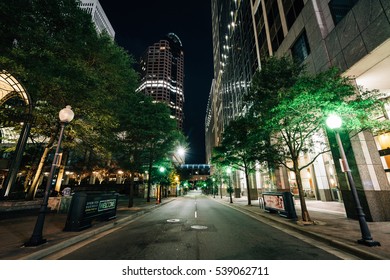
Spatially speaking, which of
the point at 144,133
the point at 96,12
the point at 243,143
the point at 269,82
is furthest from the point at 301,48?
the point at 96,12

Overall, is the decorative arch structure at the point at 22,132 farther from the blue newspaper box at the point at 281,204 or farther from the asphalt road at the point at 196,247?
the blue newspaper box at the point at 281,204

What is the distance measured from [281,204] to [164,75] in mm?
169327

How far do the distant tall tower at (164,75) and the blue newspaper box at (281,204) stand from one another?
470ft

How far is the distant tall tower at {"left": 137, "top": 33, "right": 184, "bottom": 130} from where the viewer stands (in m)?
158

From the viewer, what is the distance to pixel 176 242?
19.5ft

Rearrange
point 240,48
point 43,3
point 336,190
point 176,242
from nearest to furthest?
point 176,242 < point 43,3 < point 336,190 < point 240,48

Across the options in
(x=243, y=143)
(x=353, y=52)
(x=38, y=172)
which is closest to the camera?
(x=353, y=52)

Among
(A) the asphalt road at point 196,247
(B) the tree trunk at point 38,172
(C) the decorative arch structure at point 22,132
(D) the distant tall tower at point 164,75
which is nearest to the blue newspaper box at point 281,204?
(A) the asphalt road at point 196,247

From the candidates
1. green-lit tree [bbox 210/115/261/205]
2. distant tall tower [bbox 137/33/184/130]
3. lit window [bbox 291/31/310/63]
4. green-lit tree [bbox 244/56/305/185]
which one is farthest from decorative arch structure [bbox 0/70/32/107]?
distant tall tower [bbox 137/33/184/130]

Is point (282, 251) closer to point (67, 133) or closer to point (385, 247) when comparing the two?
point (385, 247)

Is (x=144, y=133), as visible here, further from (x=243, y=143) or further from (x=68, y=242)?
(x=68, y=242)

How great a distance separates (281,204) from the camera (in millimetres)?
10812

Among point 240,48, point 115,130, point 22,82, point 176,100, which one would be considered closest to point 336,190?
point 115,130

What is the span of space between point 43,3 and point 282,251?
17.5 m
